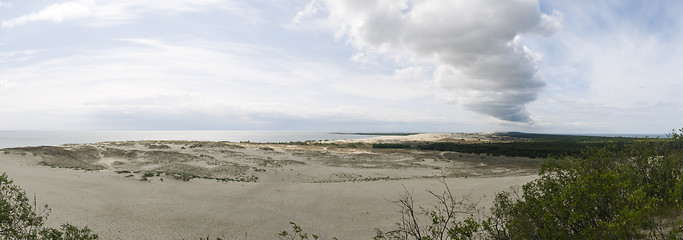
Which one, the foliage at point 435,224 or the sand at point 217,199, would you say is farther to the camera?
the sand at point 217,199

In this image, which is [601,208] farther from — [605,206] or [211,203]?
[211,203]

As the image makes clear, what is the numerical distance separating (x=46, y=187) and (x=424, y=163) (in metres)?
49.9

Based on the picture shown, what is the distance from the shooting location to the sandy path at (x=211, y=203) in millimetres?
19109

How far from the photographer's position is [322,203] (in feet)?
86.9

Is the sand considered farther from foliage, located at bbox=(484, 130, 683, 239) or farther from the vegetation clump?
foliage, located at bbox=(484, 130, 683, 239)

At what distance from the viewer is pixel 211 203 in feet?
80.5

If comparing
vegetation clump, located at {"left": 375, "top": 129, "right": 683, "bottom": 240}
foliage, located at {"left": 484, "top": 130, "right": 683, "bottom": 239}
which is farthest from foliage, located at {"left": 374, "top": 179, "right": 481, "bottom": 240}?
foliage, located at {"left": 484, "top": 130, "right": 683, "bottom": 239}

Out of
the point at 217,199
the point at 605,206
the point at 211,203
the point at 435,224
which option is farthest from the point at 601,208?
the point at 217,199

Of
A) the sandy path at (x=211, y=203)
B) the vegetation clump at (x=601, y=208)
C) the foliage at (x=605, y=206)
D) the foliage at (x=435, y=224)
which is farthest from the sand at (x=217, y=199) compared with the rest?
the foliage at (x=605, y=206)

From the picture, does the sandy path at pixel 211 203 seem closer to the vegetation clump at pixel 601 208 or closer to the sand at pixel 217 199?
the sand at pixel 217 199

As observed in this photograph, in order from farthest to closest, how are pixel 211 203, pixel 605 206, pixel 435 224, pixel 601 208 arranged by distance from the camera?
pixel 211 203, pixel 435 224, pixel 601 208, pixel 605 206

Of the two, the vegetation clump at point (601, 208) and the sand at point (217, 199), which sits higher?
the vegetation clump at point (601, 208)

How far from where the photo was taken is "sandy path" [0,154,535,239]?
752 inches

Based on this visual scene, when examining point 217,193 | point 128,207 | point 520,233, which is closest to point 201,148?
point 217,193
